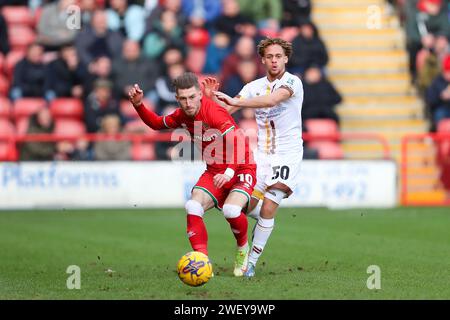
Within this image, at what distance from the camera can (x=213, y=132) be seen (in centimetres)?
1012

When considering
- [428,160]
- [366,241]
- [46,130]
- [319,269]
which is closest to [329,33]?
[428,160]

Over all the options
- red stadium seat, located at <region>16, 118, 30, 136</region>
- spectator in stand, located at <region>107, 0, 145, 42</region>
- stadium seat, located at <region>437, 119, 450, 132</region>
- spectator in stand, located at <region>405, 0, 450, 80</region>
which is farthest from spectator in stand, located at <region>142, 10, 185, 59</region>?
stadium seat, located at <region>437, 119, 450, 132</region>

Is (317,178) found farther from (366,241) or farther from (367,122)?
(366,241)

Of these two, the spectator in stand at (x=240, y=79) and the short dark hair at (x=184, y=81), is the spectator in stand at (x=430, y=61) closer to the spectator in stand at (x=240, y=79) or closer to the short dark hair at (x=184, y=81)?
the spectator in stand at (x=240, y=79)

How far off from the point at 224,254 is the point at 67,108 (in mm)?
9316

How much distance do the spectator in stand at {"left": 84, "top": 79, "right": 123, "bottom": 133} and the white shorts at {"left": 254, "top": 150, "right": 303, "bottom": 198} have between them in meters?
9.95

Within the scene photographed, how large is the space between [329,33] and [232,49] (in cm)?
345

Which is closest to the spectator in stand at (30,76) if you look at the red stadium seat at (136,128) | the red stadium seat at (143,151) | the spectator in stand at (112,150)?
the red stadium seat at (136,128)

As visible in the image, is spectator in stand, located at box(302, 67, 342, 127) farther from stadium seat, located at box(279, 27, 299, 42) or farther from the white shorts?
the white shorts

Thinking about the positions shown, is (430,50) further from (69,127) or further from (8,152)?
(8,152)

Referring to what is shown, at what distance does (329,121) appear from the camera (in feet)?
69.1

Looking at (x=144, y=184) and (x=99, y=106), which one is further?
(x=99, y=106)

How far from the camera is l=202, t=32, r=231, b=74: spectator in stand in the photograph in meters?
21.5

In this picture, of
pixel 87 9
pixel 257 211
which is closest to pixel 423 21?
pixel 87 9
